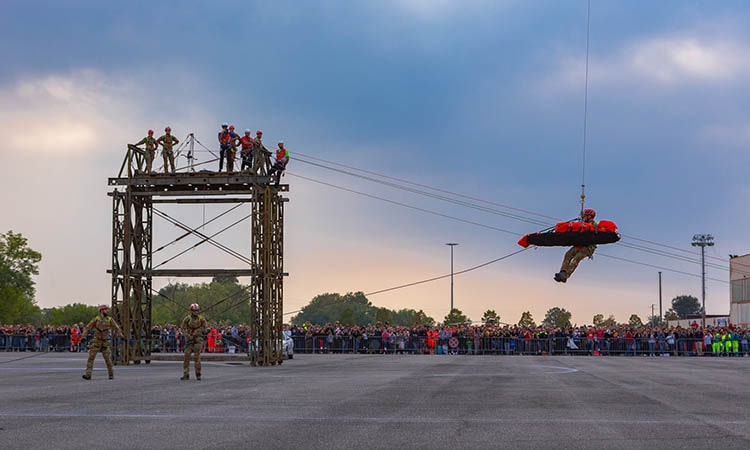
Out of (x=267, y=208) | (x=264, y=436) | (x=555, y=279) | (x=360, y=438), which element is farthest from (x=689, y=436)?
(x=267, y=208)

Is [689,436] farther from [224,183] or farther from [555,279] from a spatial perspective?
[224,183]

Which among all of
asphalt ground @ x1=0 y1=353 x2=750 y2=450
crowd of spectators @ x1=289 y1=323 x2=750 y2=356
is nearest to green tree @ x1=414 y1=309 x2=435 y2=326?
crowd of spectators @ x1=289 y1=323 x2=750 y2=356

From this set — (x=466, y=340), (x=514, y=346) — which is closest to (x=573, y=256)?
(x=514, y=346)

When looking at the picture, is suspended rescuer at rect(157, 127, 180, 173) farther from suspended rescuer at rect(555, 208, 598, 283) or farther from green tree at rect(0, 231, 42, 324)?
green tree at rect(0, 231, 42, 324)

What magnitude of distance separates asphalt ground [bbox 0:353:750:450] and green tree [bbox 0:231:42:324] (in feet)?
271

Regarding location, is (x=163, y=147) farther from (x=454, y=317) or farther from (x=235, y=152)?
(x=454, y=317)

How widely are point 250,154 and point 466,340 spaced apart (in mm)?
24897

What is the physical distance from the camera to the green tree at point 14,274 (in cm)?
10006

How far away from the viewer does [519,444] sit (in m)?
11.0

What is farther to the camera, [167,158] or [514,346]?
[514,346]

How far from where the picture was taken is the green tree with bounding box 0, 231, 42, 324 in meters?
100

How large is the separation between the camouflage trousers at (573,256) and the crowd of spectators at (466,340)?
25867 millimetres

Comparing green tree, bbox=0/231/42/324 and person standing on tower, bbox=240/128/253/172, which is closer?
person standing on tower, bbox=240/128/253/172

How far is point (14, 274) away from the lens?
101 m
